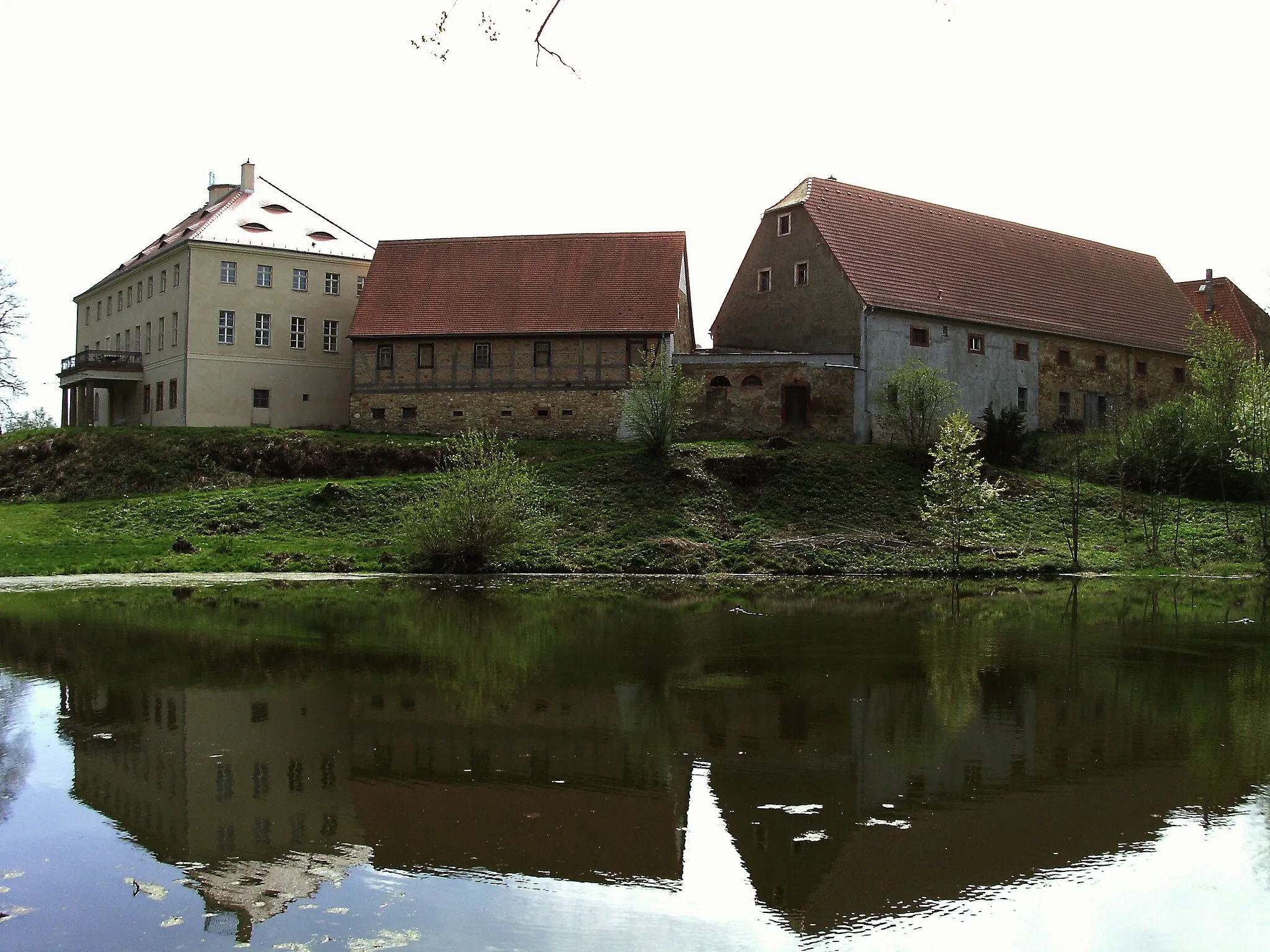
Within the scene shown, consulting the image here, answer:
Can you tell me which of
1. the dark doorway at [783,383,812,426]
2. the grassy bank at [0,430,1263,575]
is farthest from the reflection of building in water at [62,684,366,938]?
the dark doorway at [783,383,812,426]

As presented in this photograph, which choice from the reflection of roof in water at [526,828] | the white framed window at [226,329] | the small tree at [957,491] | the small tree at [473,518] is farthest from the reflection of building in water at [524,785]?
the white framed window at [226,329]

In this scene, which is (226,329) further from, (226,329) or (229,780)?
(229,780)

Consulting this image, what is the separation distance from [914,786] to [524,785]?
121 inches

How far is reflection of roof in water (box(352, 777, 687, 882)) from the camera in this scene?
24.7 ft

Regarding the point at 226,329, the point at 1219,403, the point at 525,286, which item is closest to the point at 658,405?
the point at 525,286

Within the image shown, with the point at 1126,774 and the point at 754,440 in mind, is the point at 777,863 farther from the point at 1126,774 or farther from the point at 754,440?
the point at 754,440

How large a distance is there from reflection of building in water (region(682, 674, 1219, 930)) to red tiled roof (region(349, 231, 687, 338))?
102 feet

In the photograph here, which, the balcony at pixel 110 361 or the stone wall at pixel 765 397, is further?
the balcony at pixel 110 361

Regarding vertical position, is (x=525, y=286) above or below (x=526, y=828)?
above

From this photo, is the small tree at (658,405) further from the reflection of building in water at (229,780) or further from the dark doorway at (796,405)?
the reflection of building in water at (229,780)

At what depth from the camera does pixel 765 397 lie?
137ft

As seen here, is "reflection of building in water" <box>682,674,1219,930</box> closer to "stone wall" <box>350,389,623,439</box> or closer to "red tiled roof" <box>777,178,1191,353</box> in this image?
"stone wall" <box>350,389,623,439</box>

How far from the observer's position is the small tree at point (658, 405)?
121ft

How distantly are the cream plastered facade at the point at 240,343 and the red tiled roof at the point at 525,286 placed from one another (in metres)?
3.02
